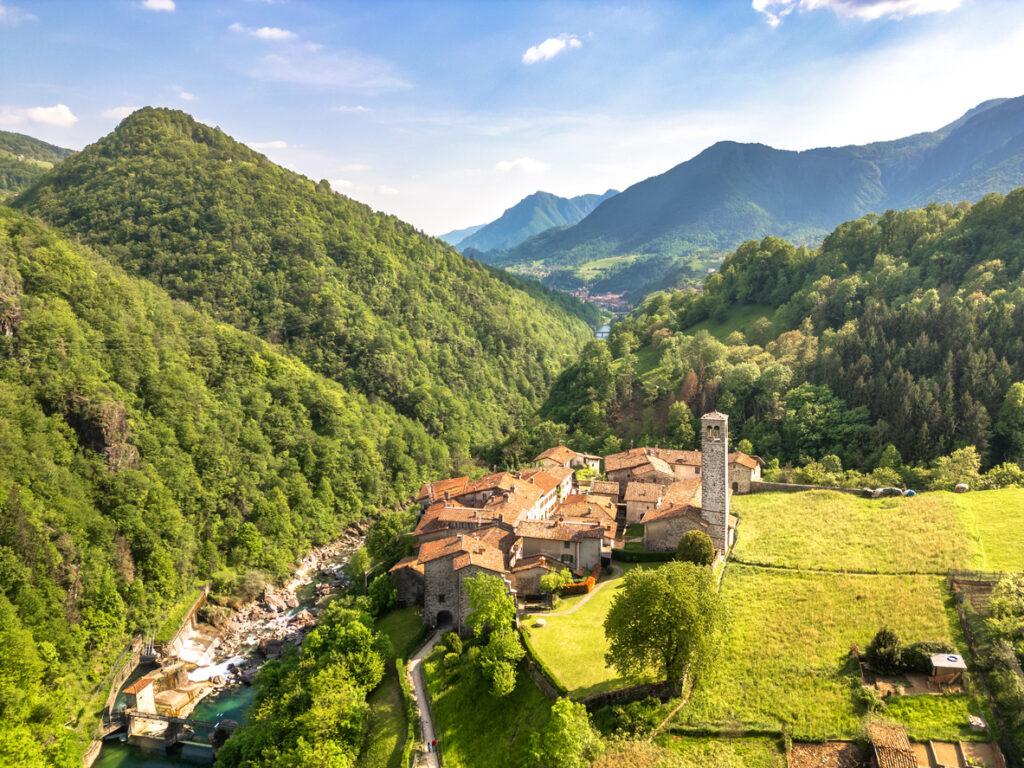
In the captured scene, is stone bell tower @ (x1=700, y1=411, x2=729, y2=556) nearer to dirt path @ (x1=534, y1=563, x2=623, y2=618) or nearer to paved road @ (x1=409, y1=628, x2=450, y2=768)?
dirt path @ (x1=534, y1=563, x2=623, y2=618)

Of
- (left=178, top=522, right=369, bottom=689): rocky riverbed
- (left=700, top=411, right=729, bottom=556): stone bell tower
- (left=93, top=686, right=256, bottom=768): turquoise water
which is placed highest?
(left=700, top=411, right=729, bottom=556): stone bell tower

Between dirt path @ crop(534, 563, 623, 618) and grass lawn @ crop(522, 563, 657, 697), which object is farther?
dirt path @ crop(534, 563, 623, 618)

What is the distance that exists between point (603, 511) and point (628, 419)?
35907 millimetres

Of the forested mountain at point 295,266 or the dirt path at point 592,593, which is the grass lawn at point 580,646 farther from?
the forested mountain at point 295,266

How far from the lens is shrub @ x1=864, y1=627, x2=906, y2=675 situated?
3025cm

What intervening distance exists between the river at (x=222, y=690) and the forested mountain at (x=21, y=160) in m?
113

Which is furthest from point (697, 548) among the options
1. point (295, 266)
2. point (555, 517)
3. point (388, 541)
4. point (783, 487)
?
point (295, 266)

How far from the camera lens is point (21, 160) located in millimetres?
160375

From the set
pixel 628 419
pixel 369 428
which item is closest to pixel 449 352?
pixel 369 428

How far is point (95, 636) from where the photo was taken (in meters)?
51.5

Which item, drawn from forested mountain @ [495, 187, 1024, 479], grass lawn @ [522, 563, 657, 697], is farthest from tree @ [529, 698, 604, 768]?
forested mountain @ [495, 187, 1024, 479]

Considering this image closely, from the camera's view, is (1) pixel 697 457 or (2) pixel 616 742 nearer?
(2) pixel 616 742

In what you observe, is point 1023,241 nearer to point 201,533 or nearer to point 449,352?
point 449,352

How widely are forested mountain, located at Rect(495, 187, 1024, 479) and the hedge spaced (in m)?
30.5
